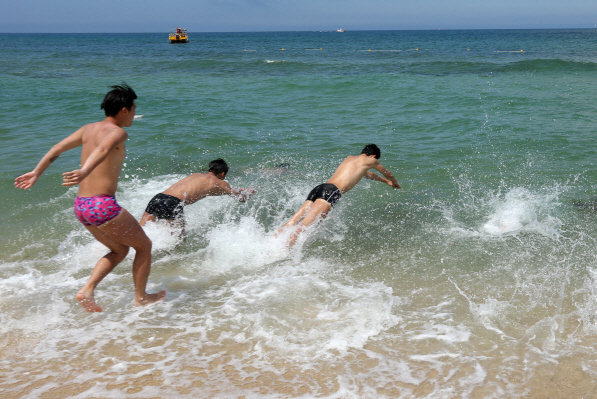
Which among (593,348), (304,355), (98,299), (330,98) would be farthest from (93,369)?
(330,98)

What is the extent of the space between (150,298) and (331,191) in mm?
2771

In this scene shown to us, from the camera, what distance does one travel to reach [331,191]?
6.14 m

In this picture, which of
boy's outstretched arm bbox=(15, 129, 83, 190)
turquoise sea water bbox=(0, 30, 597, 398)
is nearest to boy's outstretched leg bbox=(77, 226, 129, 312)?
turquoise sea water bbox=(0, 30, 597, 398)

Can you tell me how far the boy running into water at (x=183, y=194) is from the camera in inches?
227

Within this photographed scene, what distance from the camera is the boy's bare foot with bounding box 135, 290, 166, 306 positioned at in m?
4.15

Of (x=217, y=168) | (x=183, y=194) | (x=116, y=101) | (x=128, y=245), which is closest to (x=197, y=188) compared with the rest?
(x=183, y=194)

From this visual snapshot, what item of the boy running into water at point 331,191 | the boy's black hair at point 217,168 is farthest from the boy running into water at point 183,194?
the boy running into water at point 331,191

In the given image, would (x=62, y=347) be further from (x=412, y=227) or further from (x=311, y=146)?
(x=311, y=146)

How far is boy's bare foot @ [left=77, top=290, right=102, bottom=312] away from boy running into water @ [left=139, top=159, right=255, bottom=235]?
6.26 feet

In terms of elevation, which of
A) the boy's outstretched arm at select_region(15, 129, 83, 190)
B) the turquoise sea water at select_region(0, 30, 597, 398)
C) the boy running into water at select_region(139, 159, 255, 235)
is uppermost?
the boy's outstretched arm at select_region(15, 129, 83, 190)

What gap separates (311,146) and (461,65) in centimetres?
2041

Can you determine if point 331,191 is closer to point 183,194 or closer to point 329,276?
point 329,276

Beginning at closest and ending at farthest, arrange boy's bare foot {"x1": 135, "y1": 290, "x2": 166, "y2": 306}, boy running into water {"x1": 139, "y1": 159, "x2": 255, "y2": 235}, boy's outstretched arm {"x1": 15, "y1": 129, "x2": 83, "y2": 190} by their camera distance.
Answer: boy's outstretched arm {"x1": 15, "y1": 129, "x2": 83, "y2": 190}
boy's bare foot {"x1": 135, "y1": 290, "x2": 166, "y2": 306}
boy running into water {"x1": 139, "y1": 159, "x2": 255, "y2": 235}

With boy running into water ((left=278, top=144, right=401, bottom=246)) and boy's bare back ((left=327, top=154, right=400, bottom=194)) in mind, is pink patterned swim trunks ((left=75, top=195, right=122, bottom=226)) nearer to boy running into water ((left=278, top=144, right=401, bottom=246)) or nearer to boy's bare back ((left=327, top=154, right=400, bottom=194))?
boy running into water ((left=278, top=144, right=401, bottom=246))
